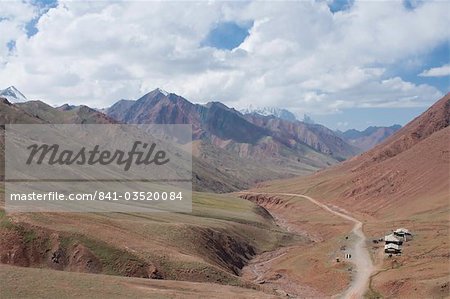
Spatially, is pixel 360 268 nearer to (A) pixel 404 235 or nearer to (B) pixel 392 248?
(B) pixel 392 248

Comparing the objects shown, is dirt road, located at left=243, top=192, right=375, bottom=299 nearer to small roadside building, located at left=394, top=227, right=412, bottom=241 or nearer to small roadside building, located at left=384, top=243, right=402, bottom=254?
small roadside building, located at left=384, top=243, right=402, bottom=254

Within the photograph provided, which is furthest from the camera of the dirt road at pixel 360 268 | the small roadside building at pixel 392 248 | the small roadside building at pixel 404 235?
the small roadside building at pixel 404 235

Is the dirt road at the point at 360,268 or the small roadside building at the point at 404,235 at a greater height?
the small roadside building at the point at 404,235

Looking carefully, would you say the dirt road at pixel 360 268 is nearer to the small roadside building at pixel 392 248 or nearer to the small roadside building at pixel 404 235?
the small roadside building at pixel 392 248

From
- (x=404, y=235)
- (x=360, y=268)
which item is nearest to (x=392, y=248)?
(x=360, y=268)

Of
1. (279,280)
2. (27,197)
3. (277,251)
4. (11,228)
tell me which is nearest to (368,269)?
(279,280)

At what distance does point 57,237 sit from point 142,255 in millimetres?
13155

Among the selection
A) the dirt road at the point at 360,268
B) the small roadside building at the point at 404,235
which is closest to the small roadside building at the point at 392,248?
the dirt road at the point at 360,268

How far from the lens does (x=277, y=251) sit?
127688 mm

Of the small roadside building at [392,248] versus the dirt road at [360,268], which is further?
the small roadside building at [392,248]

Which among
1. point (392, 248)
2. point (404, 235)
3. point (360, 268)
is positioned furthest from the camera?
point (404, 235)

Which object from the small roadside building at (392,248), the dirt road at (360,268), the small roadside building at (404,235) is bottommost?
the dirt road at (360,268)

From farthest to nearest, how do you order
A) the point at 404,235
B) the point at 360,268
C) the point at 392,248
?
the point at 404,235, the point at 392,248, the point at 360,268

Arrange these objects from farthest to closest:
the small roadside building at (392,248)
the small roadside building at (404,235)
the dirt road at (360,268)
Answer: the small roadside building at (404,235) < the small roadside building at (392,248) < the dirt road at (360,268)
